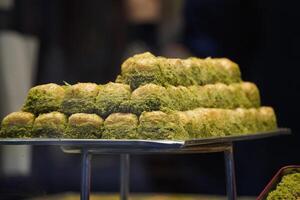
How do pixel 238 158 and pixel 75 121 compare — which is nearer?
pixel 75 121

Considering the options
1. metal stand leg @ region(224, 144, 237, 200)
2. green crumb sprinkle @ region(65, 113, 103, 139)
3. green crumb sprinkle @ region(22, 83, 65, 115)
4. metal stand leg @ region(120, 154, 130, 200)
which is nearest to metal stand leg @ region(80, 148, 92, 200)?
green crumb sprinkle @ region(65, 113, 103, 139)

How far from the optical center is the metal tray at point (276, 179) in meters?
2.57

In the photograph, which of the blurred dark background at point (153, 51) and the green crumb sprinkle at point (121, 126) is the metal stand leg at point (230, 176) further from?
the green crumb sprinkle at point (121, 126)

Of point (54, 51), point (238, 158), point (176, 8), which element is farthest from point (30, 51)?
point (238, 158)

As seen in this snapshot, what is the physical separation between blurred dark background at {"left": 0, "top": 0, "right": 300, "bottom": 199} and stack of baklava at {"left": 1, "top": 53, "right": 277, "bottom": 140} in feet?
1.71

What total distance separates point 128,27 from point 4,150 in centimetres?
113

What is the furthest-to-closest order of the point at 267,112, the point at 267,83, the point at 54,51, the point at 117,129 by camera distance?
the point at 54,51
the point at 267,83
the point at 267,112
the point at 117,129

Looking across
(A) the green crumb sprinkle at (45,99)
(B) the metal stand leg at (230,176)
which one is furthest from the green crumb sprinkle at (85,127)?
(B) the metal stand leg at (230,176)

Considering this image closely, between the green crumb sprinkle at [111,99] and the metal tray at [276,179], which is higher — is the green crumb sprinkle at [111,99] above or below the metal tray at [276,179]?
above

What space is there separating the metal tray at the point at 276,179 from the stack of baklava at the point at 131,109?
9.3 inches

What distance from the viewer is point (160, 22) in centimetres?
466

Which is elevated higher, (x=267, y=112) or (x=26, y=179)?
(x=267, y=112)

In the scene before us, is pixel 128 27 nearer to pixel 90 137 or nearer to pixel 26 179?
pixel 26 179

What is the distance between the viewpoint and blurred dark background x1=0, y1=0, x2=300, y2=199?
3.64 metres
